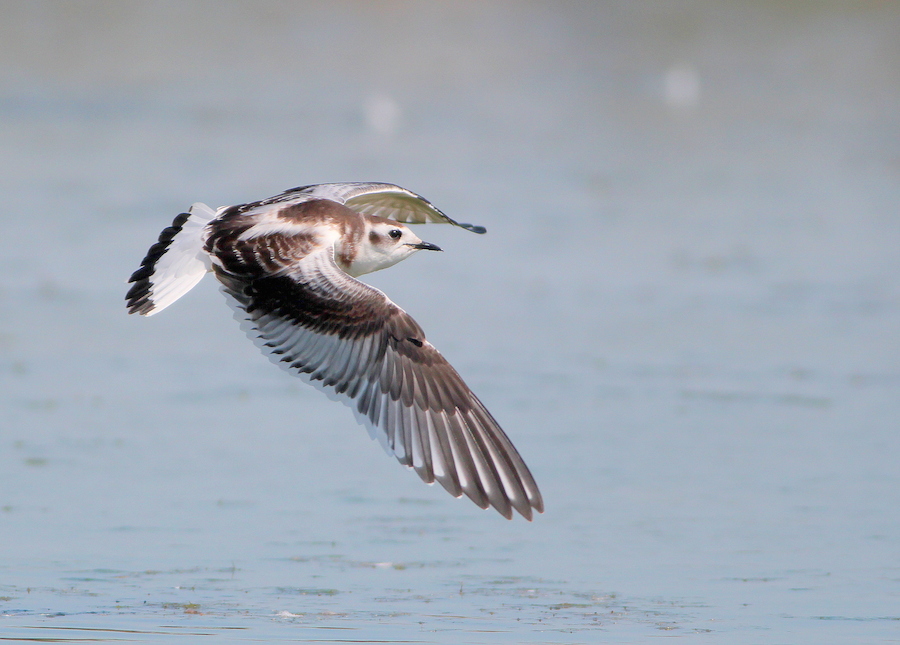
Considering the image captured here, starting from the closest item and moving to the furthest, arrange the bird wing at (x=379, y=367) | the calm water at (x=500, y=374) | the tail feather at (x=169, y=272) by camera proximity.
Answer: the bird wing at (x=379, y=367) < the calm water at (x=500, y=374) < the tail feather at (x=169, y=272)

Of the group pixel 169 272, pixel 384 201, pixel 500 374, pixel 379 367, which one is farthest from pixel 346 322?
pixel 500 374

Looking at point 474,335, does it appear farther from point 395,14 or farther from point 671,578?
point 395,14

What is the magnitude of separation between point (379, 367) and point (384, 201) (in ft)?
5.53

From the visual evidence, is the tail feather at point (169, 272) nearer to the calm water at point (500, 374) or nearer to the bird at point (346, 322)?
the bird at point (346, 322)

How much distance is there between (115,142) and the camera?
736 inches

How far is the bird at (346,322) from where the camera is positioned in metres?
6.38

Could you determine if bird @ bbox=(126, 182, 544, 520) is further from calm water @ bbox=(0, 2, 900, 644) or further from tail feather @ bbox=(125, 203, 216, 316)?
calm water @ bbox=(0, 2, 900, 644)

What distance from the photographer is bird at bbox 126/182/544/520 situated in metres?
6.38


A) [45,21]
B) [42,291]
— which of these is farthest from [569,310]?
[45,21]

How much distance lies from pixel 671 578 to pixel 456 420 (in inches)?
50.7

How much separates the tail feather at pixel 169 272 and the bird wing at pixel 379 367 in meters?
0.15

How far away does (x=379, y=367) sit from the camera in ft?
21.8

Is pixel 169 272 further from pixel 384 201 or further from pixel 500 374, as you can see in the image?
pixel 500 374

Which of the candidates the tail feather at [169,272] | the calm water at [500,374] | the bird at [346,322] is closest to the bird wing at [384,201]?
the bird at [346,322]
